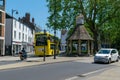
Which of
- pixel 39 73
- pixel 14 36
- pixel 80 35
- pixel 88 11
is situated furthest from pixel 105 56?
pixel 14 36

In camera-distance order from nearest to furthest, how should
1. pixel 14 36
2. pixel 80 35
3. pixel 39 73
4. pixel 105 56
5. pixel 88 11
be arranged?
pixel 39 73
pixel 105 56
pixel 80 35
pixel 88 11
pixel 14 36

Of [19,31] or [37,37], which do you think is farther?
[19,31]

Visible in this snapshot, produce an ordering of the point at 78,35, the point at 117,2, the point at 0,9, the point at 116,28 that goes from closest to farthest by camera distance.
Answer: the point at 78,35 → the point at 0,9 → the point at 117,2 → the point at 116,28

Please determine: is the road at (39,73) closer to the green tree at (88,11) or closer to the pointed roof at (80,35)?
the pointed roof at (80,35)

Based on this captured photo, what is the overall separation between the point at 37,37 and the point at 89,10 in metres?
18.1

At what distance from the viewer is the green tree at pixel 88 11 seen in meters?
72.1

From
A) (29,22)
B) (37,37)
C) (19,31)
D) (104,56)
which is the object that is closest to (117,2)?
(37,37)

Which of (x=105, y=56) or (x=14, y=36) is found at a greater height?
(x=14, y=36)

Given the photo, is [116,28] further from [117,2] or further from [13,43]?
[13,43]

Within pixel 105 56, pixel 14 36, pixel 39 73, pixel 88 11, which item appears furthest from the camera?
pixel 14 36

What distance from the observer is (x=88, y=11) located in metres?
73.9

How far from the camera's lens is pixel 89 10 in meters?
73.3

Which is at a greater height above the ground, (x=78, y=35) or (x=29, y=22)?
(x=29, y=22)

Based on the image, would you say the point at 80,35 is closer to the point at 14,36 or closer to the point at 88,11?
the point at 88,11
